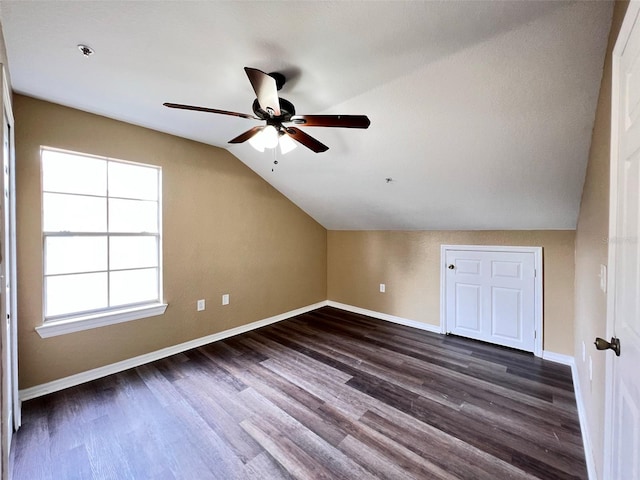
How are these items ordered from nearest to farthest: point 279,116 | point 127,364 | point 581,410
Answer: point 279,116 → point 581,410 → point 127,364

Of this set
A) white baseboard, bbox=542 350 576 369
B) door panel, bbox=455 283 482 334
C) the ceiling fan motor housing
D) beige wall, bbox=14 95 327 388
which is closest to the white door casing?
the ceiling fan motor housing

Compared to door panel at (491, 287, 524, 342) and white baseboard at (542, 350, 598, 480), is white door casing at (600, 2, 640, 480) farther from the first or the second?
door panel at (491, 287, 524, 342)

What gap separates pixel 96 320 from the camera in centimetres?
233

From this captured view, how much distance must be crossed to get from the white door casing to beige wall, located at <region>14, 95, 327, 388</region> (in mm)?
3146

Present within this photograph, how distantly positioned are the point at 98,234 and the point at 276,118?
1993 millimetres

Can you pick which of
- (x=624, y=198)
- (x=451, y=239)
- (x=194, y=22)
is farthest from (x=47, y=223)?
(x=451, y=239)

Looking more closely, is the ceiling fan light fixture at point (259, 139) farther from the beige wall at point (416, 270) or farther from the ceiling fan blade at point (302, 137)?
the beige wall at point (416, 270)

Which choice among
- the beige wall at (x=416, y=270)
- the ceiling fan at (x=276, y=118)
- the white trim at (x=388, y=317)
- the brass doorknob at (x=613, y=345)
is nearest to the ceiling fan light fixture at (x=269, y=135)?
the ceiling fan at (x=276, y=118)

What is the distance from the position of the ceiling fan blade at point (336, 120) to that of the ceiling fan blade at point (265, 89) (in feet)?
0.48

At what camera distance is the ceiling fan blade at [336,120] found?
147 centimetres

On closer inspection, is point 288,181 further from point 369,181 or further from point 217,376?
point 217,376

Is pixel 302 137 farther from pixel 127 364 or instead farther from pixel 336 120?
pixel 127 364

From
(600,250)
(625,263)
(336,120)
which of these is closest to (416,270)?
(600,250)

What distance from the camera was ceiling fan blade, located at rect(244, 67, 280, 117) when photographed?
127cm
